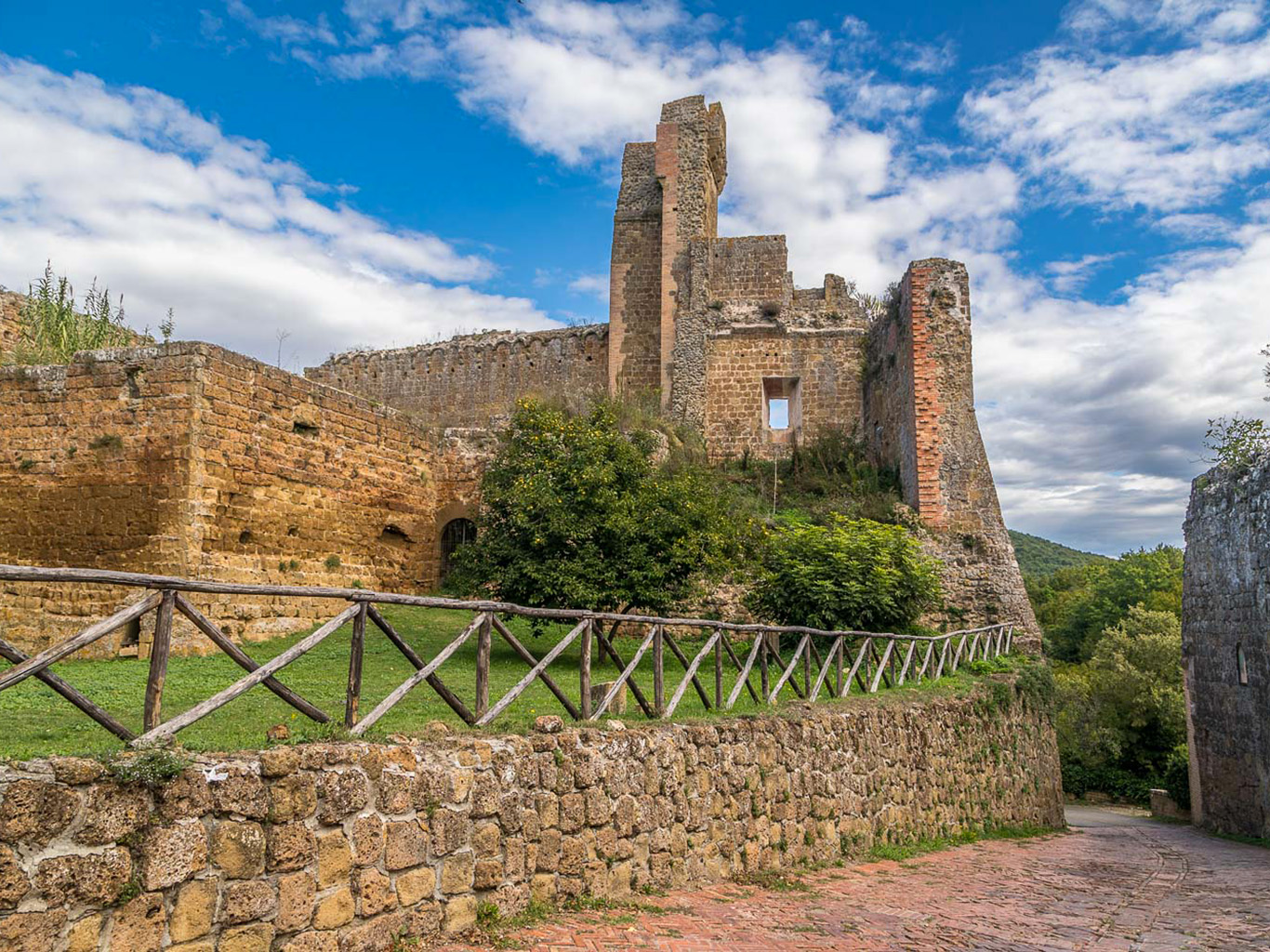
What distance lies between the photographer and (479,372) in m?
28.4

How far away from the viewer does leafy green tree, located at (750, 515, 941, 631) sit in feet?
46.9

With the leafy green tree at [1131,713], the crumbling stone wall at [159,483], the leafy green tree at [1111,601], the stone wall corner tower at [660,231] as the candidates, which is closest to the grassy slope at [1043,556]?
the leafy green tree at [1111,601]

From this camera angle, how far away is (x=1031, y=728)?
Result: 16438 millimetres

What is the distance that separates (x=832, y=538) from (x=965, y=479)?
5515 millimetres

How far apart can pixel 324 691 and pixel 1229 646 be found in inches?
544

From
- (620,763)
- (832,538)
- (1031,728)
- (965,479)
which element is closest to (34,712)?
(620,763)

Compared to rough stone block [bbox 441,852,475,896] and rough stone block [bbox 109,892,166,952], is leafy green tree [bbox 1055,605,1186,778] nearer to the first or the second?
rough stone block [bbox 441,852,475,896]

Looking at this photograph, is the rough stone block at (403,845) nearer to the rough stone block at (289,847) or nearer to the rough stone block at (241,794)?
the rough stone block at (289,847)

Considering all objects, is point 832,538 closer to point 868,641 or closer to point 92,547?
point 868,641

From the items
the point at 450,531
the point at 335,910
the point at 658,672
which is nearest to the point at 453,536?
the point at 450,531

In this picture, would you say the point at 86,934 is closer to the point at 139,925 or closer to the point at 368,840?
the point at 139,925

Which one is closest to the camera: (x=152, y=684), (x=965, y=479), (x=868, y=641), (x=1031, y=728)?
(x=152, y=684)

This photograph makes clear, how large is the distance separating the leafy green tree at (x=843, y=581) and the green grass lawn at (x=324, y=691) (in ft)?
2.88

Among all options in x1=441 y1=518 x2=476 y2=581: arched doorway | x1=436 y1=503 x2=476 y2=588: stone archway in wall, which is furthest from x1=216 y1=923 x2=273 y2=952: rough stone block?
x1=441 y1=518 x2=476 y2=581: arched doorway
